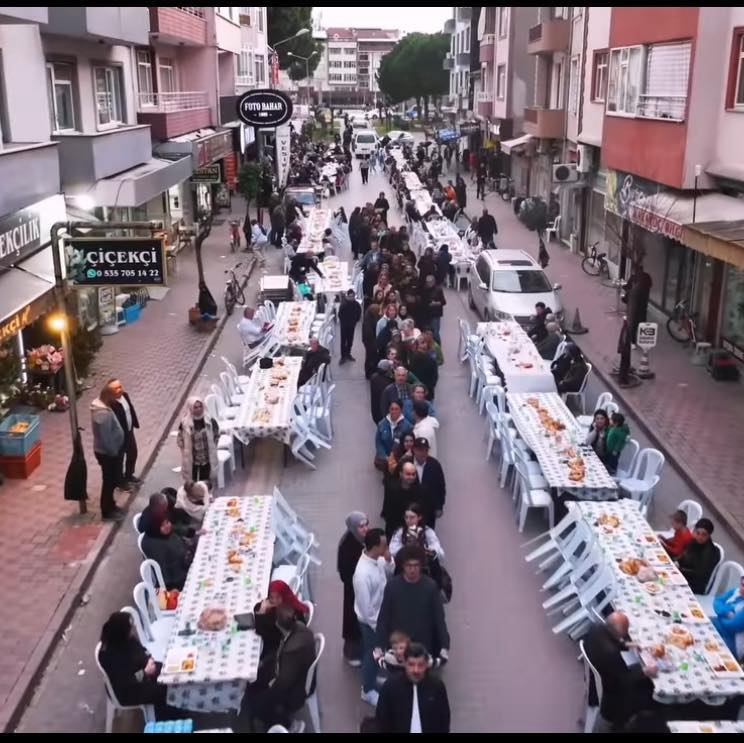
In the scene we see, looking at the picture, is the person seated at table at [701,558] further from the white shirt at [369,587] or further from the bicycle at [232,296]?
the bicycle at [232,296]

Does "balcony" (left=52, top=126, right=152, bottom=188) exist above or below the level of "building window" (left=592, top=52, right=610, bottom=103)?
below

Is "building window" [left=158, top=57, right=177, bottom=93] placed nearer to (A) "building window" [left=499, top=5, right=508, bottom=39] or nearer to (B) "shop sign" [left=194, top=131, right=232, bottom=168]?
(B) "shop sign" [left=194, top=131, right=232, bottom=168]

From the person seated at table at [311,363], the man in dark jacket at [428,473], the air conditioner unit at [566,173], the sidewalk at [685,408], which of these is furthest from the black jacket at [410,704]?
the air conditioner unit at [566,173]

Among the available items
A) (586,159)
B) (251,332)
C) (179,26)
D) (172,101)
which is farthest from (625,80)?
(172,101)

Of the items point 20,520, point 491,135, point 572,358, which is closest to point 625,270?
point 572,358

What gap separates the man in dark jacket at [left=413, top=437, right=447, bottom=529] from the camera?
30.6 feet

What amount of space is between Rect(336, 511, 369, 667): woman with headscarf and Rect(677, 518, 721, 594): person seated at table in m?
3.06

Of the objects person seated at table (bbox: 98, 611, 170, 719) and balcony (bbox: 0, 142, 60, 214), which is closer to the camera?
person seated at table (bbox: 98, 611, 170, 719)

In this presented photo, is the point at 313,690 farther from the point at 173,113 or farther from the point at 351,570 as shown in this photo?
the point at 173,113

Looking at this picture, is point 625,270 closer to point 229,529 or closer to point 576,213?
point 576,213

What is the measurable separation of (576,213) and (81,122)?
54.9ft

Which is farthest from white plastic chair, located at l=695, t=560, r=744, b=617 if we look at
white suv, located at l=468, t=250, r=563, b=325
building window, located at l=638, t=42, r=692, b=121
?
building window, located at l=638, t=42, r=692, b=121

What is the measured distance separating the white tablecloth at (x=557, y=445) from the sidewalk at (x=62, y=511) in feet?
16.6

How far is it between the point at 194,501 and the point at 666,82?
13544mm
